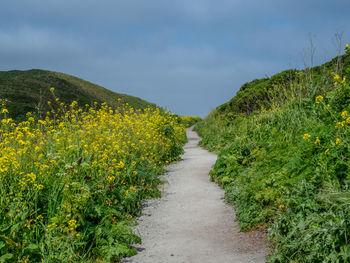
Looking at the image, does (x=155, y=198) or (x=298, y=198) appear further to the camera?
(x=155, y=198)

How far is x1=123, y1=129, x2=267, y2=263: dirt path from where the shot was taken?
4582 millimetres

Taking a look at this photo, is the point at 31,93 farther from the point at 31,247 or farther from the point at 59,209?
the point at 31,247

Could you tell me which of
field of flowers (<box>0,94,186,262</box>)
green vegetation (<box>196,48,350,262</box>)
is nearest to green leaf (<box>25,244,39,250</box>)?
field of flowers (<box>0,94,186,262</box>)

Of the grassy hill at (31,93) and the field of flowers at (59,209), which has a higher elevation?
the grassy hill at (31,93)

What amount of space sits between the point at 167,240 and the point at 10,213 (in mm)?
2555

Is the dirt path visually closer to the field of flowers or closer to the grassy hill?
the field of flowers

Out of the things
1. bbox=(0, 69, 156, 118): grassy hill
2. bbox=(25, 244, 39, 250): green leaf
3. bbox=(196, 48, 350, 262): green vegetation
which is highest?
bbox=(0, 69, 156, 118): grassy hill

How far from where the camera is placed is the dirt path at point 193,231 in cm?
458

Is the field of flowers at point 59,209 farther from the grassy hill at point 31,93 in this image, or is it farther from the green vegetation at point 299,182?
the grassy hill at point 31,93

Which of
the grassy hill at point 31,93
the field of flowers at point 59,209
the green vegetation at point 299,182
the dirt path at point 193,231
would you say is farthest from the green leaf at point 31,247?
the grassy hill at point 31,93

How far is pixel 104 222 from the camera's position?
16.3 ft

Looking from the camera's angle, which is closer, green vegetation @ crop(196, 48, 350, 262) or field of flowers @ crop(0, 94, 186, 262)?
green vegetation @ crop(196, 48, 350, 262)

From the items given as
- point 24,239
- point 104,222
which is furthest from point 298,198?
point 24,239

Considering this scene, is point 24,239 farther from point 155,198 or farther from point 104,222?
point 155,198
